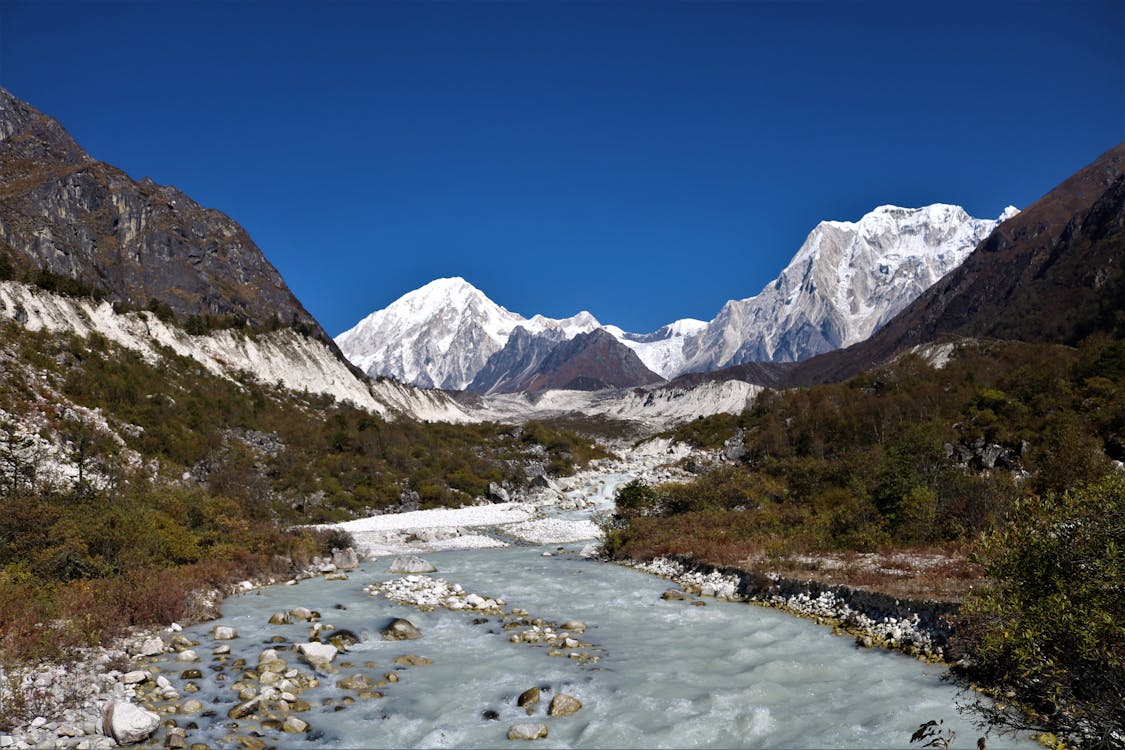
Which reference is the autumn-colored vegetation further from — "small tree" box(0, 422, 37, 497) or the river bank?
"small tree" box(0, 422, 37, 497)

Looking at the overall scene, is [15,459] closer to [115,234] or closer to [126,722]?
[126,722]

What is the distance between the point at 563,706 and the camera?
12.8m

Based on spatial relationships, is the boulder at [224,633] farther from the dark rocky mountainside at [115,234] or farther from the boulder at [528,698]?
the dark rocky mountainside at [115,234]

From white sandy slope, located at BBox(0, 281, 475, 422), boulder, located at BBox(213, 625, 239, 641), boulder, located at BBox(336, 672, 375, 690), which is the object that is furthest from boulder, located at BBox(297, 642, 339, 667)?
white sandy slope, located at BBox(0, 281, 475, 422)

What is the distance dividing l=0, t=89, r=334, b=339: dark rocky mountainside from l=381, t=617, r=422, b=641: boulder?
7730 cm

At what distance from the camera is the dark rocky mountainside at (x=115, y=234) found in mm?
79875

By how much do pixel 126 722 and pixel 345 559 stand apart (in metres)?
20.7

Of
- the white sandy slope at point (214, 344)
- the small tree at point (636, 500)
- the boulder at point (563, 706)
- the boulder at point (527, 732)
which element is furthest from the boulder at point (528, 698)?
the white sandy slope at point (214, 344)

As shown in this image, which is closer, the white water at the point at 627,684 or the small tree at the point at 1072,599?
the small tree at the point at 1072,599


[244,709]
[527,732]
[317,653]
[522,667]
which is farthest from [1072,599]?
[317,653]

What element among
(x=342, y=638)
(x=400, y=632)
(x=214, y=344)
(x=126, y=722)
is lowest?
(x=400, y=632)

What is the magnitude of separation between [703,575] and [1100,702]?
57.3 ft

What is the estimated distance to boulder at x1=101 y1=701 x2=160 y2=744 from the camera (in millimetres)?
10648

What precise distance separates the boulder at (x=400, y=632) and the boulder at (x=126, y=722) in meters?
7.31
